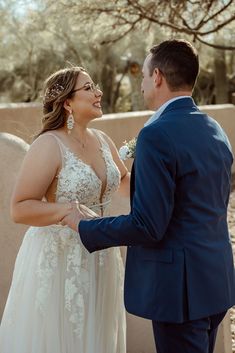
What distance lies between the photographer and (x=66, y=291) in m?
3.38

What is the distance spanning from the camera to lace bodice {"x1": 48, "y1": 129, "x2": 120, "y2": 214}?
3293 millimetres

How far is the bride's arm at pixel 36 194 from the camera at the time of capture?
3.13 metres

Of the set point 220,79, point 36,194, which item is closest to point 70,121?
point 36,194

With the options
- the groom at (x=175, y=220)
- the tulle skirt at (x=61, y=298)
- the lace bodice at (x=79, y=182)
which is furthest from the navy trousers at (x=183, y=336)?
the lace bodice at (x=79, y=182)

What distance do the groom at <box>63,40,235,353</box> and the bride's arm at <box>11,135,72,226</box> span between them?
17.8 inches

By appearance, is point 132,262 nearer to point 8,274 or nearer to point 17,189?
point 17,189

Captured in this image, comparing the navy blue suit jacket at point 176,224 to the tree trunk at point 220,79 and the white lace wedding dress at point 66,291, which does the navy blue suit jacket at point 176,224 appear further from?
the tree trunk at point 220,79

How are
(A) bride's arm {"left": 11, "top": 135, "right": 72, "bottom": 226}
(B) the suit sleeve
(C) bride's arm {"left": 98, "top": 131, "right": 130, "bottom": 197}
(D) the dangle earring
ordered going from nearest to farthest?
1. (B) the suit sleeve
2. (A) bride's arm {"left": 11, "top": 135, "right": 72, "bottom": 226}
3. (D) the dangle earring
4. (C) bride's arm {"left": 98, "top": 131, "right": 130, "bottom": 197}

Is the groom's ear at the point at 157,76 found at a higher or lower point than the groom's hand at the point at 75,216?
higher

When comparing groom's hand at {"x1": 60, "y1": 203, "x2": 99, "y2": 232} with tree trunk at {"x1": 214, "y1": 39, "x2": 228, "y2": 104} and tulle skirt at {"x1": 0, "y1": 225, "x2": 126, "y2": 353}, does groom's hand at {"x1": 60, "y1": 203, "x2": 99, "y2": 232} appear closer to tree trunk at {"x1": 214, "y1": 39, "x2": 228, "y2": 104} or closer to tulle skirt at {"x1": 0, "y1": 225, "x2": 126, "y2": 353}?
tulle skirt at {"x1": 0, "y1": 225, "x2": 126, "y2": 353}

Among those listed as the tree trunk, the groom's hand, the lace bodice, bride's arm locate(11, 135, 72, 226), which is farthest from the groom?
the tree trunk

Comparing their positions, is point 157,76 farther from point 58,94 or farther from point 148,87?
point 58,94

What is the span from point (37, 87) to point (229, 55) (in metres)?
9.32

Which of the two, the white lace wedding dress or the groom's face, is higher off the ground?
the groom's face
